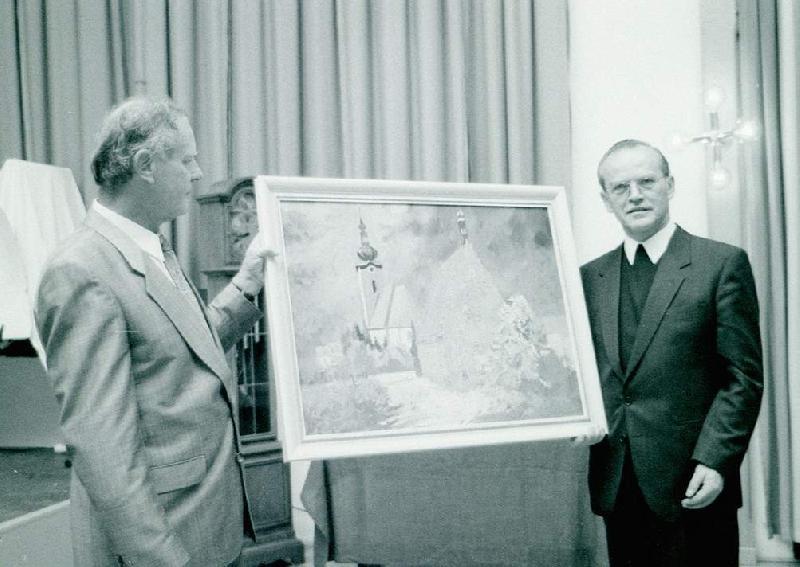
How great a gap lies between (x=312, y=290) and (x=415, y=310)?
29 cm

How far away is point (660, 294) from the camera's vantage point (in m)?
1.79

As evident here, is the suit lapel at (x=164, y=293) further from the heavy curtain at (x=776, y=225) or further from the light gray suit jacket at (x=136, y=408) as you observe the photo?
the heavy curtain at (x=776, y=225)

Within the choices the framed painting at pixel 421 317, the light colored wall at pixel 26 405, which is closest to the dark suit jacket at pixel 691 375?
the framed painting at pixel 421 317

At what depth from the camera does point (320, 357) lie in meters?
1.75

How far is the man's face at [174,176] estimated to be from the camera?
56.3 inches

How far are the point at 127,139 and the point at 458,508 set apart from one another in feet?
5.78

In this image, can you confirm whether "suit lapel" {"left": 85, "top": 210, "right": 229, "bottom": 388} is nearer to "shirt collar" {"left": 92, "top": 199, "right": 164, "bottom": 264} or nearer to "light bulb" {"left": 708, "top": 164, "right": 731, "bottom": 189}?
"shirt collar" {"left": 92, "top": 199, "right": 164, "bottom": 264}

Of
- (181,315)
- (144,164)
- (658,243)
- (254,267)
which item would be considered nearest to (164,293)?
(181,315)

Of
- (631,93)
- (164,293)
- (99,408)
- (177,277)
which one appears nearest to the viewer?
(99,408)

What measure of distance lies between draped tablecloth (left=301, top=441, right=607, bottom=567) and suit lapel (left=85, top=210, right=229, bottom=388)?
1.16 meters

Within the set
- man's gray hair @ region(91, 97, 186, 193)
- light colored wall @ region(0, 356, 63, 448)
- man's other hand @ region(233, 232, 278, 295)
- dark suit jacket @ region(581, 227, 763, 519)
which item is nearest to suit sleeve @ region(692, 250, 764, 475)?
dark suit jacket @ region(581, 227, 763, 519)

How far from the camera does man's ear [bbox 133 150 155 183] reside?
4.55 feet

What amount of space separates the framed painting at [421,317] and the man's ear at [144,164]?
377 mm

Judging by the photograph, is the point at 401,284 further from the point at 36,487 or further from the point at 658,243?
the point at 36,487
